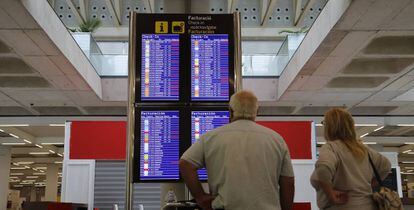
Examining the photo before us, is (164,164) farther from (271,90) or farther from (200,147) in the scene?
(271,90)

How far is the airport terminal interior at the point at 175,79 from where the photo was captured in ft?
13.0

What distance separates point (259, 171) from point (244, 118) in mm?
347

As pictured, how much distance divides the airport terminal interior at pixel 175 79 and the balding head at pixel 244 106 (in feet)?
2.90

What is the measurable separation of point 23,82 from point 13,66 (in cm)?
147

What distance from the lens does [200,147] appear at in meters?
2.90

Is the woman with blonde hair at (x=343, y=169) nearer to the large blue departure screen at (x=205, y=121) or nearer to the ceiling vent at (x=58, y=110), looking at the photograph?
the large blue departure screen at (x=205, y=121)

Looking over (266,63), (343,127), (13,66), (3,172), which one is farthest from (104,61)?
(343,127)

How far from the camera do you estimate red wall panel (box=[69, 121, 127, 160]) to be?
35.0 ft

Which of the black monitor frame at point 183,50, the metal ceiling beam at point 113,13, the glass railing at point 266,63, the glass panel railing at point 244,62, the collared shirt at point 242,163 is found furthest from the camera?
the metal ceiling beam at point 113,13

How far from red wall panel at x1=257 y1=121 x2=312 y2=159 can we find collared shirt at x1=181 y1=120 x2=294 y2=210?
8.78 meters

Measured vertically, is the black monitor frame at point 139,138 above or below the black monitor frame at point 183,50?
below

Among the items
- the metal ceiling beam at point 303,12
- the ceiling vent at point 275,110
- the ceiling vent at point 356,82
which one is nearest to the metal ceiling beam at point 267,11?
the metal ceiling beam at point 303,12

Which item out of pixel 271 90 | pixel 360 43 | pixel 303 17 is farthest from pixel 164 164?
pixel 303 17

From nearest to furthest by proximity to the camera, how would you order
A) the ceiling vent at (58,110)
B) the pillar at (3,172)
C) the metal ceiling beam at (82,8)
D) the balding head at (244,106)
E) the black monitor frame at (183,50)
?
the balding head at (244,106) < the black monitor frame at (183,50) < the ceiling vent at (58,110) < the metal ceiling beam at (82,8) < the pillar at (3,172)
